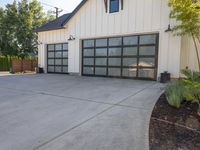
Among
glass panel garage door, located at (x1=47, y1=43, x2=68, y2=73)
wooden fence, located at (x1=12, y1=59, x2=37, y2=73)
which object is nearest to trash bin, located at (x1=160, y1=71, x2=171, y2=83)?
glass panel garage door, located at (x1=47, y1=43, x2=68, y2=73)

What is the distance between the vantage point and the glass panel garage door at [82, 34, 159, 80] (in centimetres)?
966

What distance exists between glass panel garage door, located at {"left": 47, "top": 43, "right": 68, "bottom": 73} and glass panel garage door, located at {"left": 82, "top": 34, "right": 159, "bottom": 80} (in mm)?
1772

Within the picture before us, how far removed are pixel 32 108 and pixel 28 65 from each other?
14.7m

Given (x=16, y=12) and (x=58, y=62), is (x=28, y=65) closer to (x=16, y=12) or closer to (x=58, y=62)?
(x=58, y=62)

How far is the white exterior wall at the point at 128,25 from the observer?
29.5 feet

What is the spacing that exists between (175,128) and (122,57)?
290 inches

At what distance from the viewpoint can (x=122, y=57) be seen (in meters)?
10.5

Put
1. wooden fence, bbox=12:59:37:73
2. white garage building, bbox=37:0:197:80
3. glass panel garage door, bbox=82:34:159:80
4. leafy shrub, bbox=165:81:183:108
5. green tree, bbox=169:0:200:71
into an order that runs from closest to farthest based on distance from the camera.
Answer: leafy shrub, bbox=165:81:183:108, green tree, bbox=169:0:200:71, white garage building, bbox=37:0:197:80, glass panel garage door, bbox=82:34:159:80, wooden fence, bbox=12:59:37:73

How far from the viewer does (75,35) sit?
482 inches

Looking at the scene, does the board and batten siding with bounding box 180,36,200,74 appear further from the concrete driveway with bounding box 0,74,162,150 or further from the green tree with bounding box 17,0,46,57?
the green tree with bounding box 17,0,46,57

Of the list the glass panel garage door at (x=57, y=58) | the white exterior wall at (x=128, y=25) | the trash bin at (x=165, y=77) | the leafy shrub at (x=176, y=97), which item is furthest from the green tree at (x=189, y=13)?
the glass panel garage door at (x=57, y=58)

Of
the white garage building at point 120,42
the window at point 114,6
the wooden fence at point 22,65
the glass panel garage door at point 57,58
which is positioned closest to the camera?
the white garage building at point 120,42

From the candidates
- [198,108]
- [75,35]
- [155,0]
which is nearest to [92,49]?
[75,35]

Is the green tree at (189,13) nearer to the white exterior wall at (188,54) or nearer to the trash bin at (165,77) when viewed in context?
the white exterior wall at (188,54)
